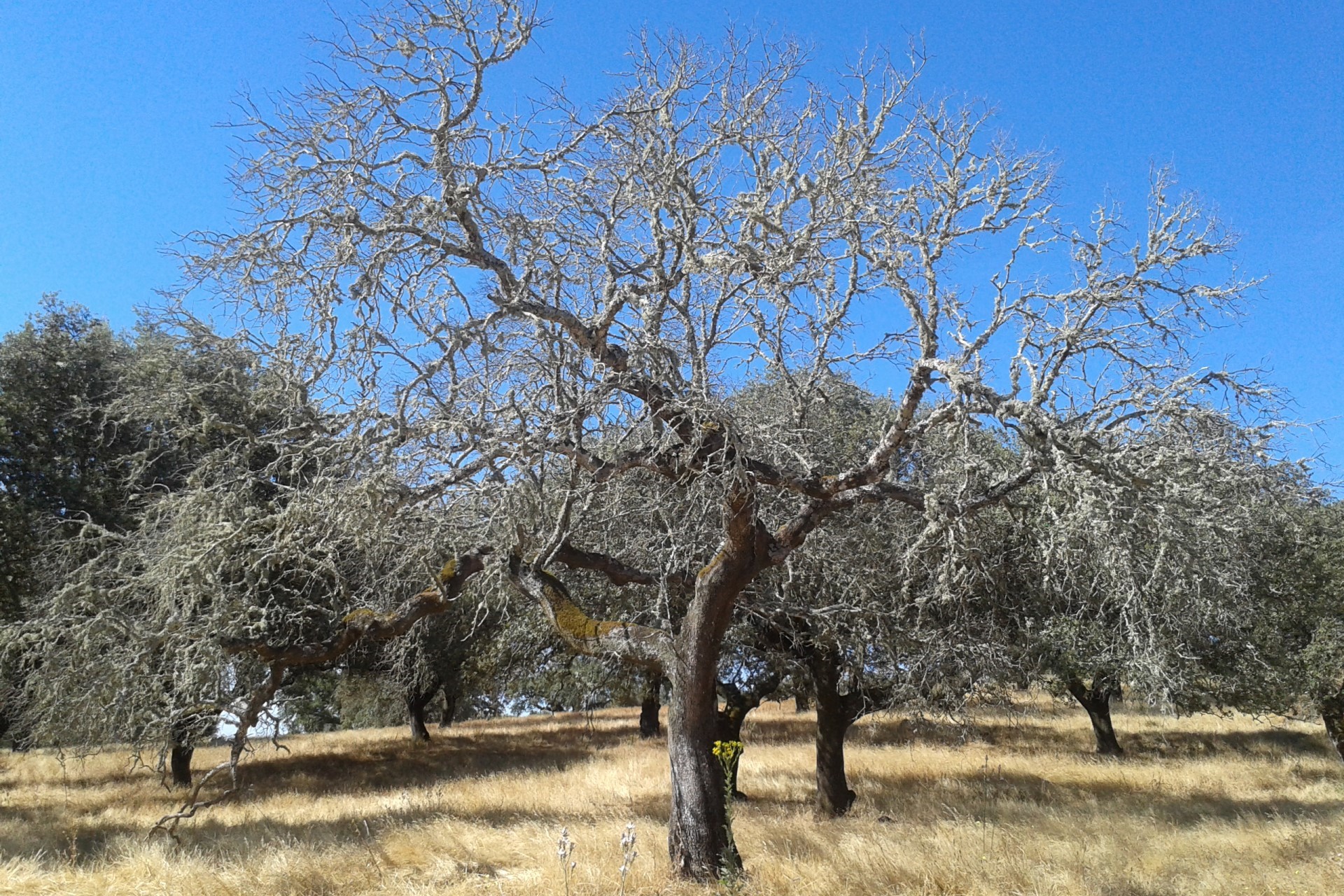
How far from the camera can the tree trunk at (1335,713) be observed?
12875mm

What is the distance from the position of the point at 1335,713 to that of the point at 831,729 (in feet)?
28.7

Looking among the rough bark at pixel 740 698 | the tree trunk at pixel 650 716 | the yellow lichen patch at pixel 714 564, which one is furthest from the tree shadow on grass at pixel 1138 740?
the yellow lichen patch at pixel 714 564

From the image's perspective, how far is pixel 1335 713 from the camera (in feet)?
42.9

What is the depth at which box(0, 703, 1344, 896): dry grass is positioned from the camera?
21.6 ft

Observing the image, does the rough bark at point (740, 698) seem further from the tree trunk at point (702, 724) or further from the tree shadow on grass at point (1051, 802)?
the tree trunk at point (702, 724)

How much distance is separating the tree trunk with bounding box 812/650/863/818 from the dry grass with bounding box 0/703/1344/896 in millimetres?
453

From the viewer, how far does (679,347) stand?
692 cm

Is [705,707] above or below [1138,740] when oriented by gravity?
above

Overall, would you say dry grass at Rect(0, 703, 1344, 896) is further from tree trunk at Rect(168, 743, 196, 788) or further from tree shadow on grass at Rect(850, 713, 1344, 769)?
tree trunk at Rect(168, 743, 196, 788)

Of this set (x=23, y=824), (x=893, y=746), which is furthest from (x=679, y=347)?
(x=893, y=746)

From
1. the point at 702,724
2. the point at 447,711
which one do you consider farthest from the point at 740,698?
the point at 447,711

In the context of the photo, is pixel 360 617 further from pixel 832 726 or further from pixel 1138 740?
pixel 1138 740

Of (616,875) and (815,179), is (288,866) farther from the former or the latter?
(815,179)

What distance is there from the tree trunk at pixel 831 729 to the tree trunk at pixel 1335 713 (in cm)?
799
